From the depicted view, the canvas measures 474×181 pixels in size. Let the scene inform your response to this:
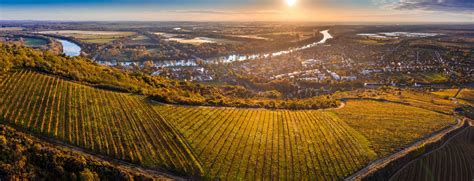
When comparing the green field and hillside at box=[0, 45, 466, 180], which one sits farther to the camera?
hillside at box=[0, 45, 466, 180]

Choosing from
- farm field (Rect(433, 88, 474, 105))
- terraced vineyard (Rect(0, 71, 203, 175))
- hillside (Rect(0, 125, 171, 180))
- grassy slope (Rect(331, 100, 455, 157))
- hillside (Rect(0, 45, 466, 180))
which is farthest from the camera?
farm field (Rect(433, 88, 474, 105))

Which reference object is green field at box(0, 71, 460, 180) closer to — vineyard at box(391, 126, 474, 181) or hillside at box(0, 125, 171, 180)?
hillside at box(0, 125, 171, 180)

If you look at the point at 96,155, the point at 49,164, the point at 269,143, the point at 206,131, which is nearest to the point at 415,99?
the point at 269,143

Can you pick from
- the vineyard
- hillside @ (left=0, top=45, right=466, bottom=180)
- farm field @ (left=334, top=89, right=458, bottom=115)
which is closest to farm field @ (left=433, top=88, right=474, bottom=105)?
farm field @ (left=334, top=89, right=458, bottom=115)

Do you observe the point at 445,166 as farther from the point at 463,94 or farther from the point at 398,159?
the point at 463,94

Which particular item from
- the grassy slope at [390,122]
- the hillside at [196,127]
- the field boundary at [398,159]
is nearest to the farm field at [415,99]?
the grassy slope at [390,122]

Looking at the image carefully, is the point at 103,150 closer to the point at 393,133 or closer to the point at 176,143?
the point at 176,143

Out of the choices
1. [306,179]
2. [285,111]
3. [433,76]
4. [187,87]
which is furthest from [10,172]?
[433,76]
